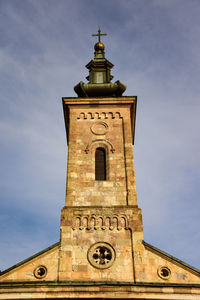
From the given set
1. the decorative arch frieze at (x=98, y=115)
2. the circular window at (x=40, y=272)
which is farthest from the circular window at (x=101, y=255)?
Result: the decorative arch frieze at (x=98, y=115)

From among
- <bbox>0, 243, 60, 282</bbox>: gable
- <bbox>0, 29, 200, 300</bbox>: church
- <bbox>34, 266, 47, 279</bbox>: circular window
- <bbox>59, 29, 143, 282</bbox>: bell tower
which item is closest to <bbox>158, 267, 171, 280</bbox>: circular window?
→ <bbox>0, 29, 200, 300</bbox>: church

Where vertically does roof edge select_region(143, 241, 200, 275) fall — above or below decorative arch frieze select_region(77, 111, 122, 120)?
below

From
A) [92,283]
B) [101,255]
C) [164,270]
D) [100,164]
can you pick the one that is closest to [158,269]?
[164,270]

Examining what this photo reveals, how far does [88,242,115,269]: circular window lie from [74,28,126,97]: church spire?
29.6 ft

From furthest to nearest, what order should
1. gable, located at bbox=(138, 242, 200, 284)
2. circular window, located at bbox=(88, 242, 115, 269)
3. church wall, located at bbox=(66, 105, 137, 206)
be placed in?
church wall, located at bbox=(66, 105, 137, 206), circular window, located at bbox=(88, 242, 115, 269), gable, located at bbox=(138, 242, 200, 284)

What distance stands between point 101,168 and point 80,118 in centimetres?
307

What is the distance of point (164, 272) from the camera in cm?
1308

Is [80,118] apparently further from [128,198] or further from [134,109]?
[128,198]

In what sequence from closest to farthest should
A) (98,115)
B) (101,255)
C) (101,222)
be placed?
(101,255) < (101,222) < (98,115)

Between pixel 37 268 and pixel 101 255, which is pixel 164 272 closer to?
pixel 101 255

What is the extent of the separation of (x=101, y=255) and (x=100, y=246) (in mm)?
330

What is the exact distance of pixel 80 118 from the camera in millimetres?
17984

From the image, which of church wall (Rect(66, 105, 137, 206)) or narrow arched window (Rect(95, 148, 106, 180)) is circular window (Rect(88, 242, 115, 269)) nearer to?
church wall (Rect(66, 105, 137, 206))

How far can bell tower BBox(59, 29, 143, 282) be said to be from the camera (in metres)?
13.2
